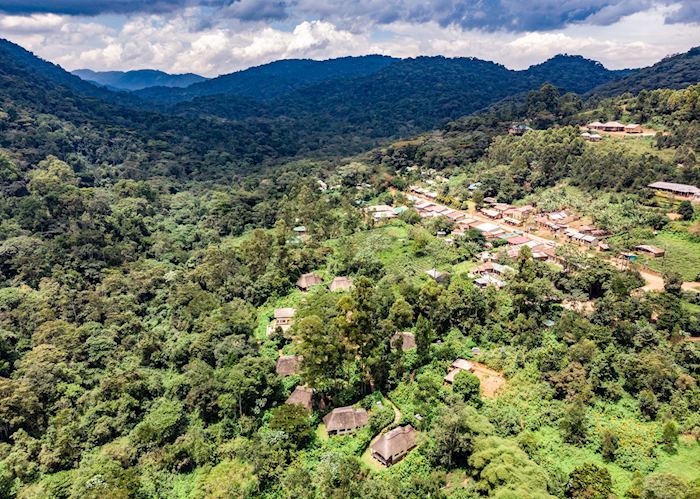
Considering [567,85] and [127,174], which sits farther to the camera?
[567,85]

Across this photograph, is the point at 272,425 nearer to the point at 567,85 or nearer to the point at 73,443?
the point at 73,443

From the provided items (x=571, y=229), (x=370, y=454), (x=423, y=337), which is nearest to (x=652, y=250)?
(x=571, y=229)

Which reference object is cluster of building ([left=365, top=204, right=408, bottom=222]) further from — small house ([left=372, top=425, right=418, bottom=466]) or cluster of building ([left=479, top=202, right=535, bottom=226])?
small house ([left=372, top=425, right=418, bottom=466])

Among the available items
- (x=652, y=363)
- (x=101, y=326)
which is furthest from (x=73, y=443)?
(x=652, y=363)

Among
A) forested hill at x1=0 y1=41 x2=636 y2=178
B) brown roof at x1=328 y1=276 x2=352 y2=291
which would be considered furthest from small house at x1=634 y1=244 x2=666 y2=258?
forested hill at x1=0 y1=41 x2=636 y2=178

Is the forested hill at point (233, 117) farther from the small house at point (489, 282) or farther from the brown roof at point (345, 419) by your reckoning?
the brown roof at point (345, 419)

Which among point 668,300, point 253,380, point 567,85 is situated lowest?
point 253,380
